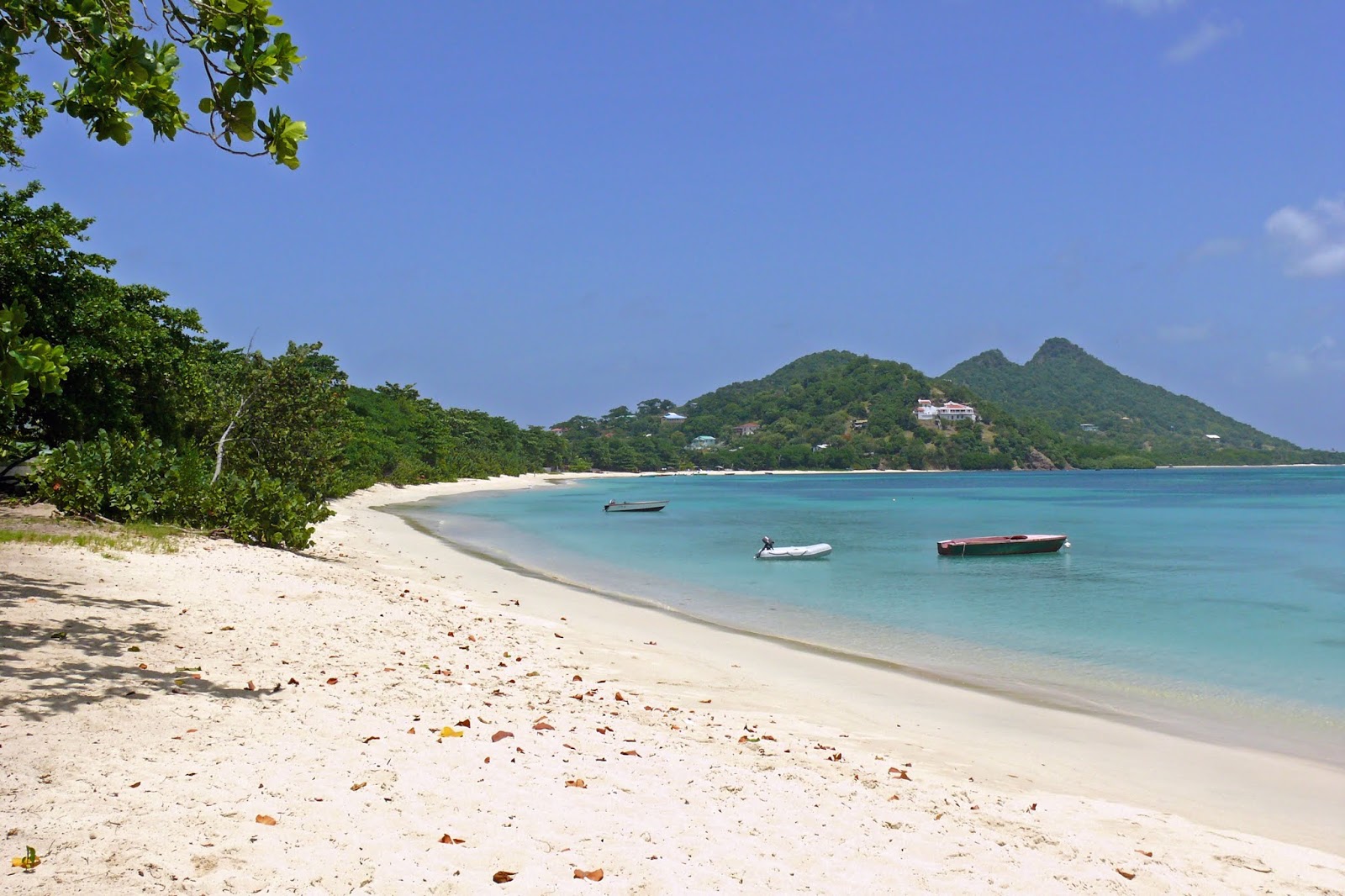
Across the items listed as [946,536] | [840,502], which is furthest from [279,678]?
[840,502]

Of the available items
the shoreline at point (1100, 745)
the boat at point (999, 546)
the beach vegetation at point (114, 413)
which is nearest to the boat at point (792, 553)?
the boat at point (999, 546)

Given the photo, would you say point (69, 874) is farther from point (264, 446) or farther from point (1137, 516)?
point (1137, 516)

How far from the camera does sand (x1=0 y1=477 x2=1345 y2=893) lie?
13.0 ft

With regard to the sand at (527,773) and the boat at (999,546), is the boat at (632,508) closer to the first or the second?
the boat at (999,546)

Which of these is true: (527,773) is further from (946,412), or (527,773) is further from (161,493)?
(946,412)

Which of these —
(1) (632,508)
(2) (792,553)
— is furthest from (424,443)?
(2) (792,553)

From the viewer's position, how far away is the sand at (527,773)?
156 inches

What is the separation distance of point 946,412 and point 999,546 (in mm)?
161621

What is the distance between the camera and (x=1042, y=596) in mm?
21422

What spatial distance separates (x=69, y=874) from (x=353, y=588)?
9.63 m

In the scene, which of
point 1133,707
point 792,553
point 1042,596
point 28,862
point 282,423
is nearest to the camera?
point 28,862

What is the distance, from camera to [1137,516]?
5378 centimetres

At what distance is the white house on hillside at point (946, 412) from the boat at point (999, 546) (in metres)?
156

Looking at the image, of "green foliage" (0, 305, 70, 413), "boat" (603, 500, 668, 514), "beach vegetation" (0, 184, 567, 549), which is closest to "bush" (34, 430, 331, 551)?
"beach vegetation" (0, 184, 567, 549)
